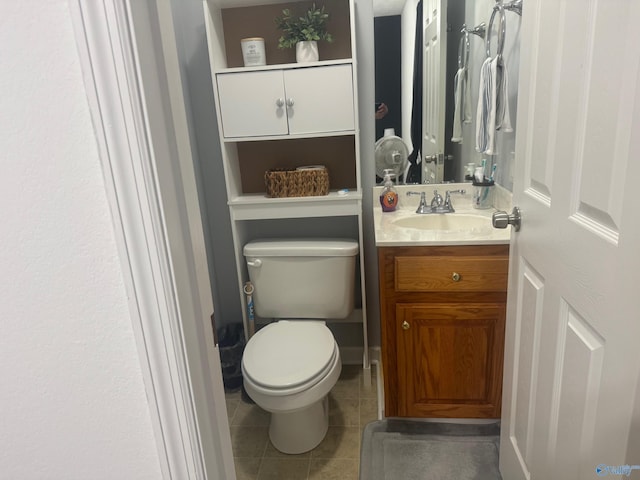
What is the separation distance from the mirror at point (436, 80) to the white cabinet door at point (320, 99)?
0.23 m

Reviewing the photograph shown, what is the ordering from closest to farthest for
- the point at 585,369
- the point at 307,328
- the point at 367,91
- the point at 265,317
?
the point at 585,369, the point at 307,328, the point at 367,91, the point at 265,317

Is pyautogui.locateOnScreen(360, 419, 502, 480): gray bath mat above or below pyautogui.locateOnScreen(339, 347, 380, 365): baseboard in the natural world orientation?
below

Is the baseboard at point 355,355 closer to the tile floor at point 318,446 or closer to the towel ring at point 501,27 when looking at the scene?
the tile floor at point 318,446

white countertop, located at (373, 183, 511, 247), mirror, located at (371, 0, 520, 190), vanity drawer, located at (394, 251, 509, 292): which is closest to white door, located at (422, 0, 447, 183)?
mirror, located at (371, 0, 520, 190)

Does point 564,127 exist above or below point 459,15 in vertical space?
below

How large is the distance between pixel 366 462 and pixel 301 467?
0.82 feet

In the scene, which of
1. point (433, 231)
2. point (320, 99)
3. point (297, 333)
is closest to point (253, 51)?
point (320, 99)

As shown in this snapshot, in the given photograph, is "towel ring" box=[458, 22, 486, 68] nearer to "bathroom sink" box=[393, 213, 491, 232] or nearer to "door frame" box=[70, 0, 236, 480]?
"bathroom sink" box=[393, 213, 491, 232]

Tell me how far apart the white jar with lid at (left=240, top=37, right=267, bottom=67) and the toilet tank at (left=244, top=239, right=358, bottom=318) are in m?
0.79

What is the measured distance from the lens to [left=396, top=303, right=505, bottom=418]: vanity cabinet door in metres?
1.49

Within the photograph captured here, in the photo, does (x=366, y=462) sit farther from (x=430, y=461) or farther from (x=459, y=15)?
(x=459, y=15)

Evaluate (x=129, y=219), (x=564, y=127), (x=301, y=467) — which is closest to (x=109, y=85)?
(x=129, y=219)

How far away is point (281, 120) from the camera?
176 cm

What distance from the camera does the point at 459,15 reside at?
176cm
